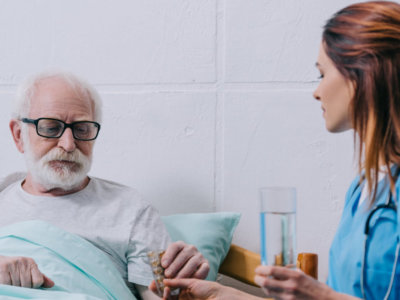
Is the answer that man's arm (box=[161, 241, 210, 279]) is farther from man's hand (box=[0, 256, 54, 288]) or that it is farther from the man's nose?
the man's nose

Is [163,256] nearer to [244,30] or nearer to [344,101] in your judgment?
[344,101]

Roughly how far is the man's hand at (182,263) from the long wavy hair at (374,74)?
0.54 meters

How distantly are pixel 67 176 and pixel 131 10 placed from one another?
2.46ft

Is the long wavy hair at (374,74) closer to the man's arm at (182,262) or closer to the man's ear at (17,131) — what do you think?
the man's arm at (182,262)

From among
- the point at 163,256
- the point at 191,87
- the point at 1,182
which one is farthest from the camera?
the point at 191,87

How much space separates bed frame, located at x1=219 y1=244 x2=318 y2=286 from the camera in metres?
1.85

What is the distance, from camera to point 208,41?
2.20 m

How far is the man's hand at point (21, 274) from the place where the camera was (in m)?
1.52

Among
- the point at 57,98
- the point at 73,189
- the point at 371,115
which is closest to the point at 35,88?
the point at 57,98

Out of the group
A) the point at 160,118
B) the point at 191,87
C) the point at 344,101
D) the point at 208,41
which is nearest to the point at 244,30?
the point at 208,41

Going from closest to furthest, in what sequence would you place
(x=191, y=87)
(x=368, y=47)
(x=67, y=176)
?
1. (x=368, y=47)
2. (x=67, y=176)
3. (x=191, y=87)

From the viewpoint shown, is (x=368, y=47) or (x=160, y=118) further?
(x=160, y=118)

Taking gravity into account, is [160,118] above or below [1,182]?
above

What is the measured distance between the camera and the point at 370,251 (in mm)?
1215
